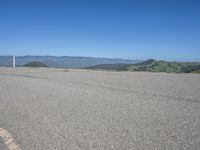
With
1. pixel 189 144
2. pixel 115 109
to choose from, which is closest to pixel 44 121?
pixel 115 109

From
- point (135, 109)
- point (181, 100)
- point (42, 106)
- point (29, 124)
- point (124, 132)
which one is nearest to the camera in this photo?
point (124, 132)

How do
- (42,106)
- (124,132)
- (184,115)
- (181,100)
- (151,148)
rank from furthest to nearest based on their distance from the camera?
1. (181,100)
2. (42,106)
3. (184,115)
4. (124,132)
5. (151,148)

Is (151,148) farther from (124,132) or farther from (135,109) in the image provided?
(135,109)

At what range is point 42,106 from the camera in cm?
795

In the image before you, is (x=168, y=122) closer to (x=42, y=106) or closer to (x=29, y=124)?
(x=29, y=124)

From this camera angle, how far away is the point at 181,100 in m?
8.98

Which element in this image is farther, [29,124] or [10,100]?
[10,100]

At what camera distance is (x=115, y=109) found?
7.45 metres

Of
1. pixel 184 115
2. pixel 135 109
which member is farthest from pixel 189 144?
pixel 135 109

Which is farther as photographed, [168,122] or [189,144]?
[168,122]

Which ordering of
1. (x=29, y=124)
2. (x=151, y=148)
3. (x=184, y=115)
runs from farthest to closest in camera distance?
(x=184, y=115) < (x=29, y=124) < (x=151, y=148)

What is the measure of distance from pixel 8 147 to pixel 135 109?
13.1ft

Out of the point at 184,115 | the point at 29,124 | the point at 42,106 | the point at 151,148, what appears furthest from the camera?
the point at 42,106

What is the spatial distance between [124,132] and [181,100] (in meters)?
4.50
